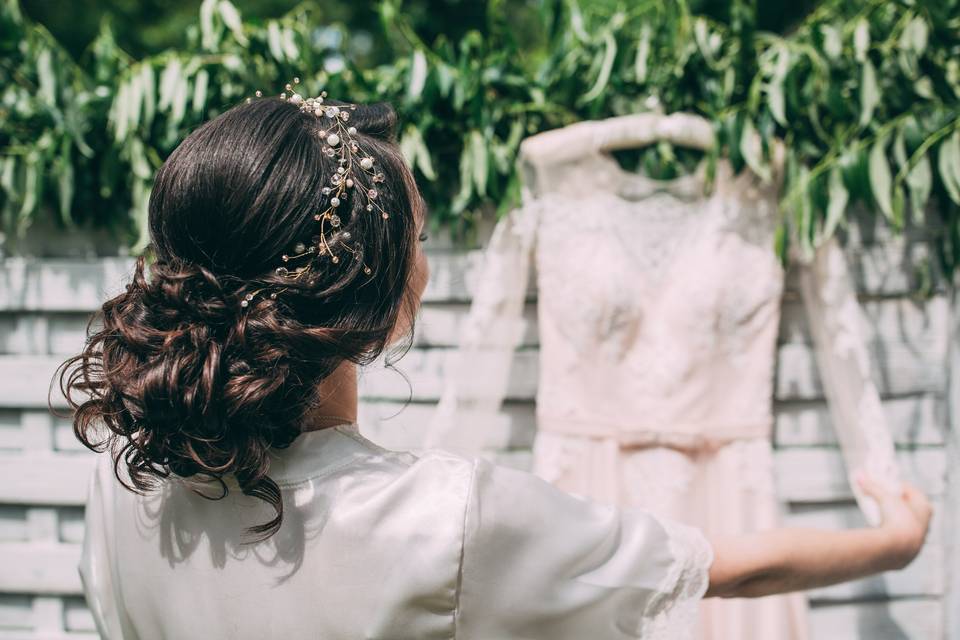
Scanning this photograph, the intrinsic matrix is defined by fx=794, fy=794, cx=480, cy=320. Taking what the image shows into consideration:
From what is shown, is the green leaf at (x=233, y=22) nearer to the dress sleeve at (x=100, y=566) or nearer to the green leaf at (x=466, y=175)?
the green leaf at (x=466, y=175)

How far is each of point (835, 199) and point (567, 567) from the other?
0.99 metres

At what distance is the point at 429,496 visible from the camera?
82 cm

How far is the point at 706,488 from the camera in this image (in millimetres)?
1631

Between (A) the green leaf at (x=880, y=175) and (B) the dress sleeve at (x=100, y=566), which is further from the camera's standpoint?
(A) the green leaf at (x=880, y=175)

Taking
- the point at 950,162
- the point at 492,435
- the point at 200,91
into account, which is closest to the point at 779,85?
the point at 950,162

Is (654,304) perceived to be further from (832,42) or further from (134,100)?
(134,100)

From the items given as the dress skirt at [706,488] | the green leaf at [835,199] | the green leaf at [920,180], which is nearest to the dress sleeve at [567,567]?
the dress skirt at [706,488]

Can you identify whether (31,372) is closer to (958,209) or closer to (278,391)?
(278,391)

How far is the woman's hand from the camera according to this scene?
1132mm

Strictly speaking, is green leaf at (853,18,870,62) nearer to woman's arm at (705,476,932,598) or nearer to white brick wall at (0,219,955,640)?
white brick wall at (0,219,955,640)

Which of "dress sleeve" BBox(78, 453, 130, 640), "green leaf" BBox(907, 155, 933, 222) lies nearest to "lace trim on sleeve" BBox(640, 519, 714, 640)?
"dress sleeve" BBox(78, 453, 130, 640)

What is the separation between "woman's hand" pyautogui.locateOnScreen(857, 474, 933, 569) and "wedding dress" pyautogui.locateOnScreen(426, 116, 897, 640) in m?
0.29

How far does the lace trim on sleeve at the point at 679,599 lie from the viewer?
91 cm

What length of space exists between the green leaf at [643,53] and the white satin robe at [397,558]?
975 millimetres
